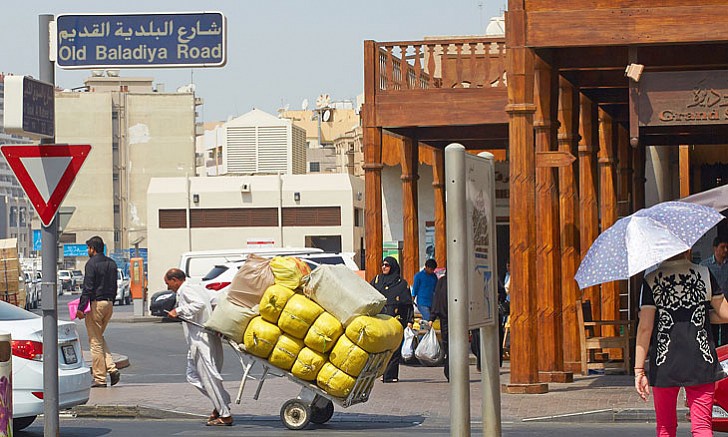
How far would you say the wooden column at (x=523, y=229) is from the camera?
53.1 ft

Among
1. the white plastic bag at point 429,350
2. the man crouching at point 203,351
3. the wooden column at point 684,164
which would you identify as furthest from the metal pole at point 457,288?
the wooden column at point 684,164

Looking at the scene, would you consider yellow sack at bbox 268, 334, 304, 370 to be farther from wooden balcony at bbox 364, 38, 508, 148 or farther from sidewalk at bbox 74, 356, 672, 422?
wooden balcony at bbox 364, 38, 508, 148

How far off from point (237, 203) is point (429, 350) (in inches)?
1494

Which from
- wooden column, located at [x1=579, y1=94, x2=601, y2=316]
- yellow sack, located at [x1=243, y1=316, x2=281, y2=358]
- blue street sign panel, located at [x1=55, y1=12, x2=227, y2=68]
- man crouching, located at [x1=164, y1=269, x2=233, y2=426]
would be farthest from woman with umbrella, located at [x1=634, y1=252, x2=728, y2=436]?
wooden column, located at [x1=579, y1=94, x2=601, y2=316]

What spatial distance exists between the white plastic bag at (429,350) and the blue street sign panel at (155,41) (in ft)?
39.4

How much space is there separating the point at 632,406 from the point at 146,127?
340 ft

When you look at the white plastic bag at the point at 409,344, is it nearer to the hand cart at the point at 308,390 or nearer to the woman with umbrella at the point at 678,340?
the hand cart at the point at 308,390

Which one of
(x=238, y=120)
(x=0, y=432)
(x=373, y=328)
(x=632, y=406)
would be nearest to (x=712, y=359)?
(x=0, y=432)

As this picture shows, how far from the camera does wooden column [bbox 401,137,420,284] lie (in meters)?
25.7

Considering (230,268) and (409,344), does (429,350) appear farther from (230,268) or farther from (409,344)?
(230,268)

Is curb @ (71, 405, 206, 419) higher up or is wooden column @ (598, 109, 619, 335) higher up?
wooden column @ (598, 109, 619, 335)

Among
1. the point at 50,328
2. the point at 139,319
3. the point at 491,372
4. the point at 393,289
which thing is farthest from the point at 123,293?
the point at 491,372

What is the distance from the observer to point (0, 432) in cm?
863

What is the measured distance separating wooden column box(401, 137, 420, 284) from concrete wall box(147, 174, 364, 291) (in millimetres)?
31165
